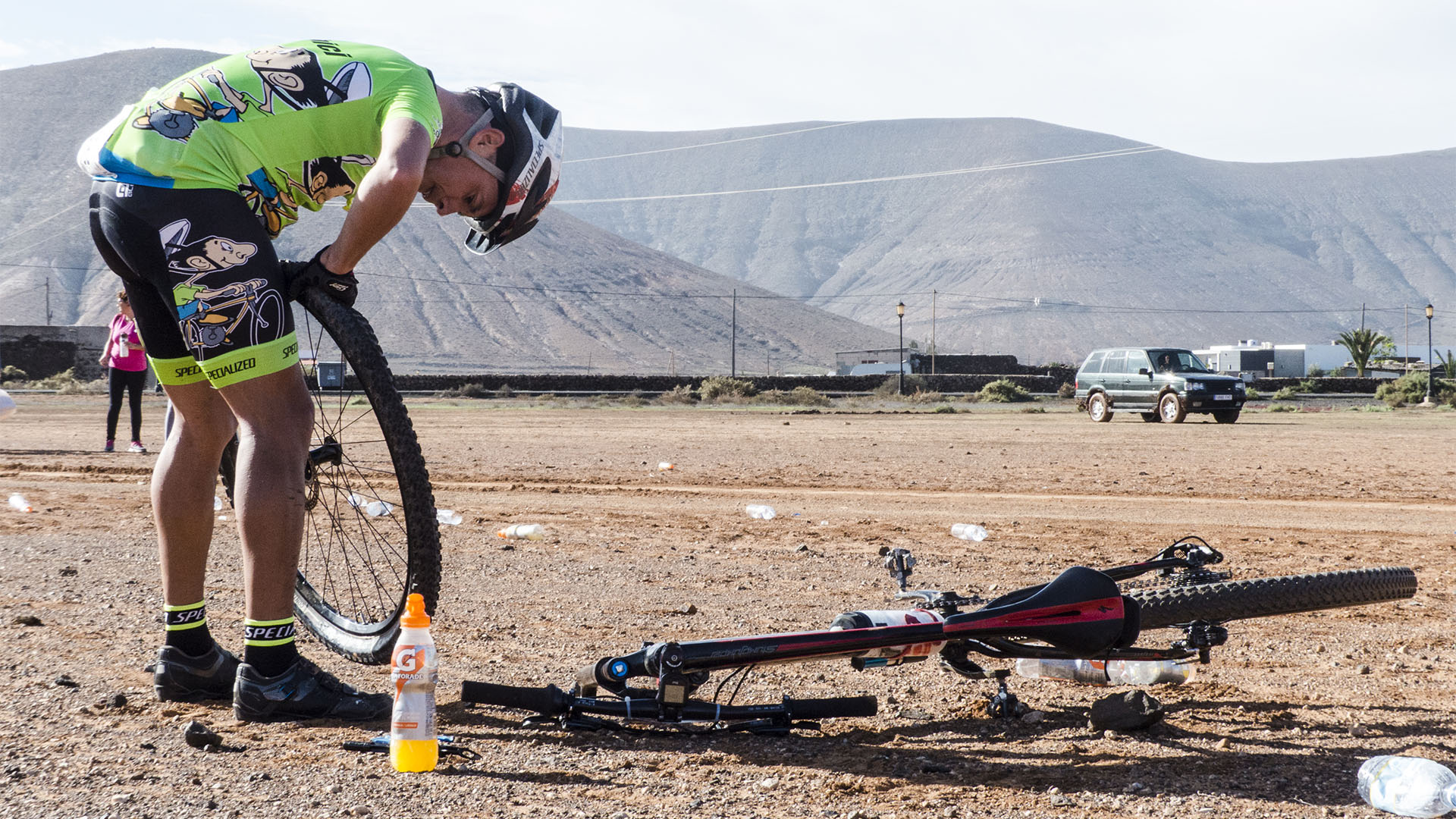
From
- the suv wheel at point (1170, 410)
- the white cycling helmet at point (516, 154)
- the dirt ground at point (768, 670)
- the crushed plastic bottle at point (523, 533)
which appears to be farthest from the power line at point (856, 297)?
the white cycling helmet at point (516, 154)

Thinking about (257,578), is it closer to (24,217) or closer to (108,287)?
(108,287)

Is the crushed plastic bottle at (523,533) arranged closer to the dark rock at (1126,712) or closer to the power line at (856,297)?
the dark rock at (1126,712)

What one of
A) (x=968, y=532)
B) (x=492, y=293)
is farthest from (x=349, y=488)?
(x=492, y=293)

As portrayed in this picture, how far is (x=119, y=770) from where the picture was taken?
3000mm

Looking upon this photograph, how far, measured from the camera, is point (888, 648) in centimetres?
329

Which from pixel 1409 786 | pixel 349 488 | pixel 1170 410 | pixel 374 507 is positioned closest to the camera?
pixel 1409 786

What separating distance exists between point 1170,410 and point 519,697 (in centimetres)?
2419

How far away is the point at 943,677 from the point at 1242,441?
51.8ft

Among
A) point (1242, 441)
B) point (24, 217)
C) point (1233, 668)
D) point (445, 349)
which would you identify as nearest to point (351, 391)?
point (1233, 668)

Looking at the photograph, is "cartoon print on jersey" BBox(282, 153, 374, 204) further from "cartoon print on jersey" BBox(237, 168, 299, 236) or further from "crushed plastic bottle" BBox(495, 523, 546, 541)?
"crushed plastic bottle" BBox(495, 523, 546, 541)

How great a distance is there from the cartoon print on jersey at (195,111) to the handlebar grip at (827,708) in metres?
2.21

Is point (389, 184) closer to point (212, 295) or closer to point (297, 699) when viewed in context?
point (212, 295)

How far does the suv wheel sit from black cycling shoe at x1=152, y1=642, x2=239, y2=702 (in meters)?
23.7

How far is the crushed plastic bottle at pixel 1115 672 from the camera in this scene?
388 centimetres
